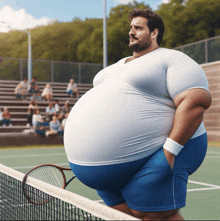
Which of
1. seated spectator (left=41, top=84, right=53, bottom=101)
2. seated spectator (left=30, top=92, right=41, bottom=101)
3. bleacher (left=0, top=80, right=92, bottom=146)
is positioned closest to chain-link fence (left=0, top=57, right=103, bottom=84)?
bleacher (left=0, top=80, right=92, bottom=146)

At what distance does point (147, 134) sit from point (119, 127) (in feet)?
0.62

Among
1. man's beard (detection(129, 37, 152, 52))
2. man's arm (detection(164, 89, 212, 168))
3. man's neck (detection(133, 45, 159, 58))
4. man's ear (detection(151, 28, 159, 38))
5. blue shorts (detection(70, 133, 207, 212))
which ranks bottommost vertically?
blue shorts (detection(70, 133, 207, 212))

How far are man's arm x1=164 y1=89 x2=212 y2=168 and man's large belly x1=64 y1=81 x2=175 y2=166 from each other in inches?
5.5

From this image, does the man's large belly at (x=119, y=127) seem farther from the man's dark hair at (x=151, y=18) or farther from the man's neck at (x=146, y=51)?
the man's dark hair at (x=151, y=18)

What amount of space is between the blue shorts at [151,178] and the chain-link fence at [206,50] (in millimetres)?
20042

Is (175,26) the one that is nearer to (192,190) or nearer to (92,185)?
(192,190)

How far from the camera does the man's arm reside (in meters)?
2.50

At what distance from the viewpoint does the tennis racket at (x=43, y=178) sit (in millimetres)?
3603

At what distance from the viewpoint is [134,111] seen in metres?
2.65

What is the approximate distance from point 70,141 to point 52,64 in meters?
29.4

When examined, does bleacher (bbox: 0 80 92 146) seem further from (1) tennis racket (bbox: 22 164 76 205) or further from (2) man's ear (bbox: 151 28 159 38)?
(2) man's ear (bbox: 151 28 159 38)

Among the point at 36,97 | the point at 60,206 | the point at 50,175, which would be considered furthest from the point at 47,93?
the point at 60,206

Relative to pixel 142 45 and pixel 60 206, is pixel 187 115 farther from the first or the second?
pixel 60 206

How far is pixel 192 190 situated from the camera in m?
6.70
